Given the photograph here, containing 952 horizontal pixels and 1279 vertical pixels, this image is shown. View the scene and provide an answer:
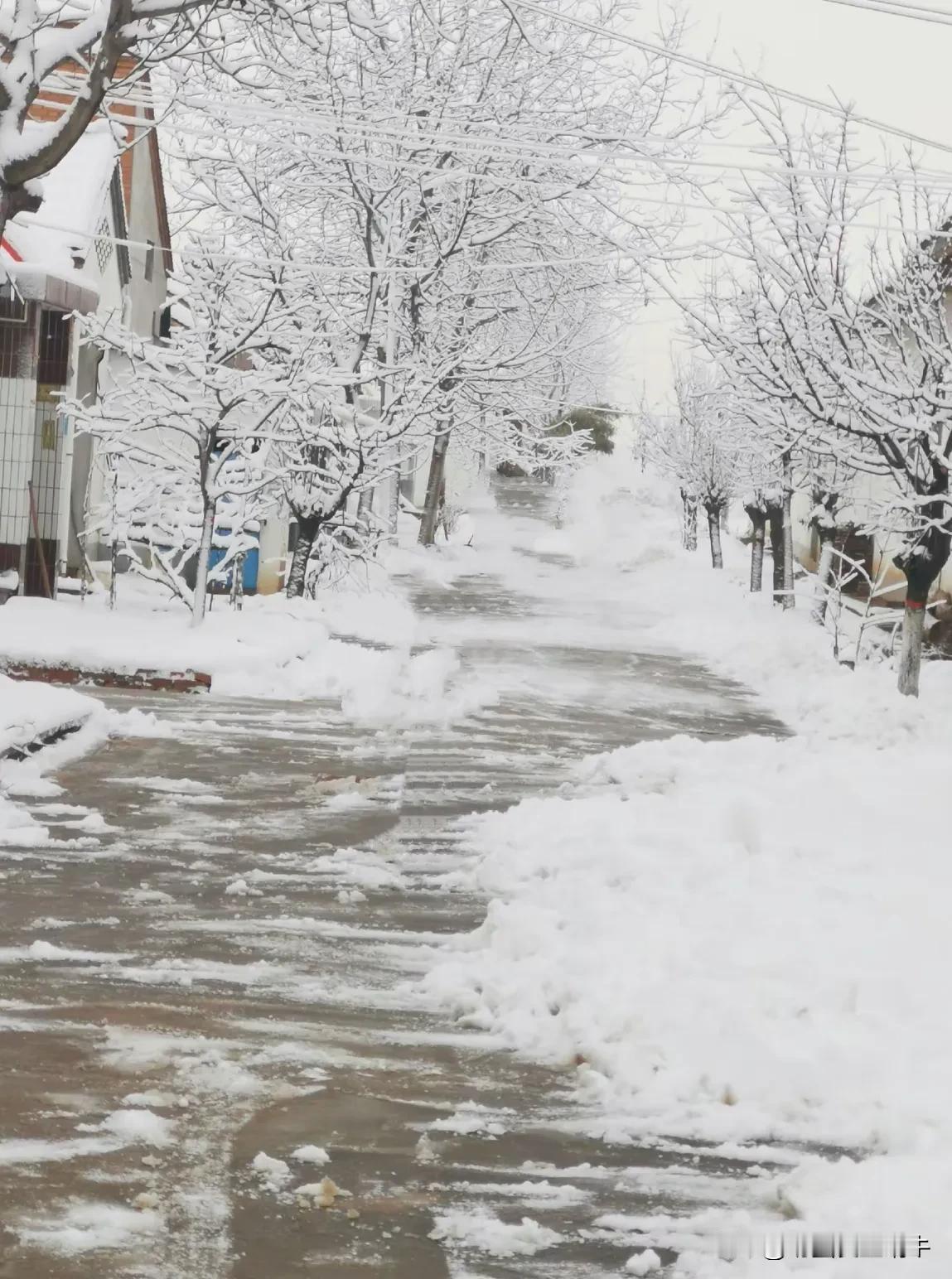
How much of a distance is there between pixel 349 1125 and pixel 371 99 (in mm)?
24246

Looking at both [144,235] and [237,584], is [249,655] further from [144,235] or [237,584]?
[144,235]

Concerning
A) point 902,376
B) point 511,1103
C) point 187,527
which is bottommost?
point 511,1103

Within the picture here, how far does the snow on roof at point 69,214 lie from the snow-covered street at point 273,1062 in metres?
8.74

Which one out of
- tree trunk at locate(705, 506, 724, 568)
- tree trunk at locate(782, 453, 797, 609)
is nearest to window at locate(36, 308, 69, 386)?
tree trunk at locate(782, 453, 797, 609)

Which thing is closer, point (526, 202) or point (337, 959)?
point (337, 959)

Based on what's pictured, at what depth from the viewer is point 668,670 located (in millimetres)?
21375

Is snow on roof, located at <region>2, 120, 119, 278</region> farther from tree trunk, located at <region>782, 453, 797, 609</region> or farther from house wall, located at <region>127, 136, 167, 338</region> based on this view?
tree trunk, located at <region>782, 453, 797, 609</region>

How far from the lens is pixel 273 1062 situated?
5734 mm

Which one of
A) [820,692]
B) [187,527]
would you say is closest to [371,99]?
[187,527]

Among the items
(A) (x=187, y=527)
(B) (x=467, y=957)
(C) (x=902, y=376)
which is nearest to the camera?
(B) (x=467, y=957)

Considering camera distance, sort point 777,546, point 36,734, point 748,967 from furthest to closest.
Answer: point 777,546, point 36,734, point 748,967

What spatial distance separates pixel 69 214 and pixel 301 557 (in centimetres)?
533

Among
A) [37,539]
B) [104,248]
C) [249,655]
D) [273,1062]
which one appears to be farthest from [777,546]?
[273,1062]

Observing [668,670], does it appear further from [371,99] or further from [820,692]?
[371,99]
